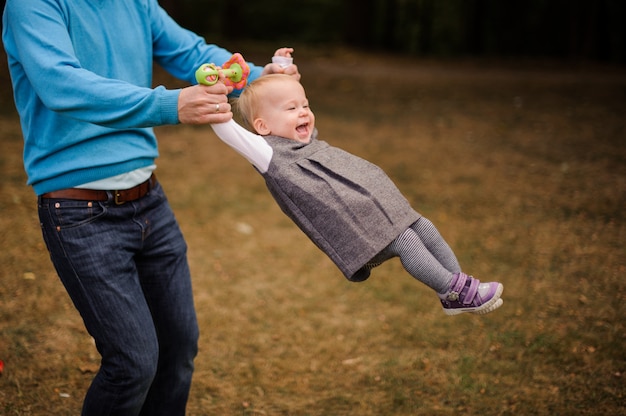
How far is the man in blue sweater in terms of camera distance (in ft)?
7.39

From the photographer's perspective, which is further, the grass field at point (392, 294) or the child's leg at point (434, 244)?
the grass field at point (392, 294)

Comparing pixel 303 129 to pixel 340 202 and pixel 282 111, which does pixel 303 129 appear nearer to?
pixel 282 111

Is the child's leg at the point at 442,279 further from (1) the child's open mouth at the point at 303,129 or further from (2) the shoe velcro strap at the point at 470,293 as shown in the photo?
(1) the child's open mouth at the point at 303,129

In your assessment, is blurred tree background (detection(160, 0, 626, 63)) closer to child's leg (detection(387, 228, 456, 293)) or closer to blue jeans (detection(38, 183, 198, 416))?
blue jeans (detection(38, 183, 198, 416))

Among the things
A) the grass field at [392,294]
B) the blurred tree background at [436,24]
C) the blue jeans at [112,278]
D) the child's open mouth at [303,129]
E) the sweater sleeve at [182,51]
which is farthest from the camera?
the blurred tree background at [436,24]

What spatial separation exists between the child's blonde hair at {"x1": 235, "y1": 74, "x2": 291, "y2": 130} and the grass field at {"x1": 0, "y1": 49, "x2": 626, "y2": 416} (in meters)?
2.12

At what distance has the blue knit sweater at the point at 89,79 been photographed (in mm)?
2238

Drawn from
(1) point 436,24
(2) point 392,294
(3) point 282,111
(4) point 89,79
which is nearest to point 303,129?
(3) point 282,111

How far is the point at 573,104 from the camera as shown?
41.3 feet

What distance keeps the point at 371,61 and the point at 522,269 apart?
40.8 feet

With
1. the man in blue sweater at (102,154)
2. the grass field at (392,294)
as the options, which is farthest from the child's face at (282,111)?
the grass field at (392,294)

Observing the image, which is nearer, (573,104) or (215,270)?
(215,270)

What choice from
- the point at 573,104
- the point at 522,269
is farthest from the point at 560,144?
the point at 522,269

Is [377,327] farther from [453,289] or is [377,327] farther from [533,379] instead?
[453,289]
